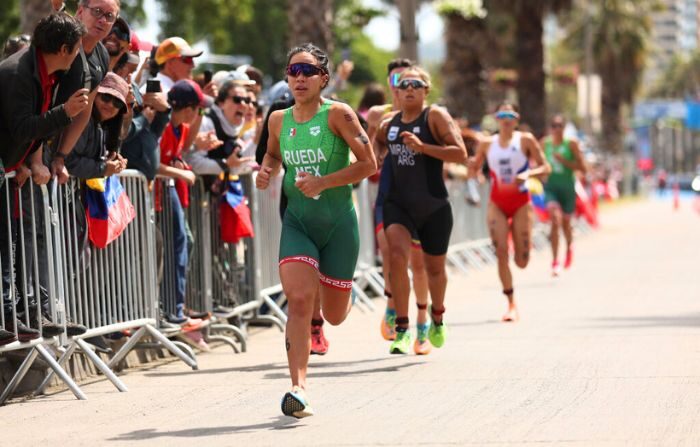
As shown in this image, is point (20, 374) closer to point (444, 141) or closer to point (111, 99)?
point (111, 99)

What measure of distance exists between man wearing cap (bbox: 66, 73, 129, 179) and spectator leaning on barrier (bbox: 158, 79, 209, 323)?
1.26m

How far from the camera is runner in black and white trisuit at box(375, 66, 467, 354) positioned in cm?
1076

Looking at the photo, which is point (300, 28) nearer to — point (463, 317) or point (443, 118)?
point (463, 317)

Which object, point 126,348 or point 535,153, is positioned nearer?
point 126,348

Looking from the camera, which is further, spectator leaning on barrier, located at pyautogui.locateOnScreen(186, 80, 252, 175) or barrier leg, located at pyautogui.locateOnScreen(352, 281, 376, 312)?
barrier leg, located at pyautogui.locateOnScreen(352, 281, 376, 312)

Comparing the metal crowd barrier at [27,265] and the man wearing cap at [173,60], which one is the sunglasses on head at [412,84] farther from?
the metal crowd barrier at [27,265]

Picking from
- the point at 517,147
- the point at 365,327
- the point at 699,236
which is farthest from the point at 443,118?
the point at 699,236

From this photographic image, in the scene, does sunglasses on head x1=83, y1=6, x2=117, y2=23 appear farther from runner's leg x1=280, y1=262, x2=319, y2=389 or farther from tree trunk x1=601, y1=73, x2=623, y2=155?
tree trunk x1=601, y1=73, x2=623, y2=155

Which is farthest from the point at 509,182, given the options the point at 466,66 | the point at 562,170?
the point at 466,66

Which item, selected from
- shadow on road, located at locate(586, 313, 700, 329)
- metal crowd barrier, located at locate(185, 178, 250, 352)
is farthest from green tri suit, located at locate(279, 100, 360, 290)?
shadow on road, located at locate(586, 313, 700, 329)

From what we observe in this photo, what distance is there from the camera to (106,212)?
31.3 feet

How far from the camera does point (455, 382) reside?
9039 millimetres

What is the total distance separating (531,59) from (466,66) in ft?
7.89

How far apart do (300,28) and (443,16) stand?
12.9 metres
